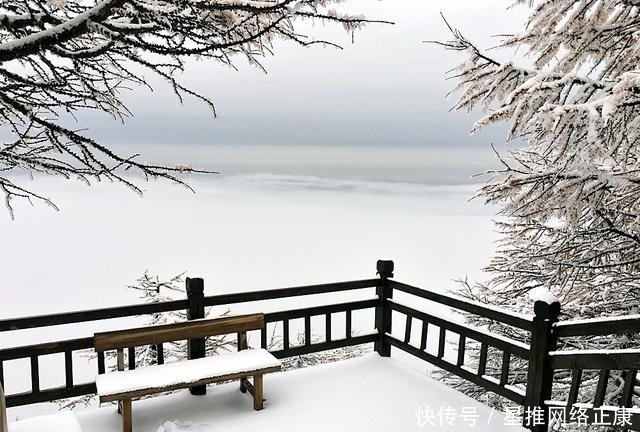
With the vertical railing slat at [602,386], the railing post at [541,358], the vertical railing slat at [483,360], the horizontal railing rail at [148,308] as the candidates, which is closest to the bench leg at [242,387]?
the horizontal railing rail at [148,308]

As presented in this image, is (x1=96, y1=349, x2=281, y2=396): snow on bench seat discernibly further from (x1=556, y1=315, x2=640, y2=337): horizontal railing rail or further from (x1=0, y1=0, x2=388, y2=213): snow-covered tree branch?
(x1=556, y1=315, x2=640, y2=337): horizontal railing rail

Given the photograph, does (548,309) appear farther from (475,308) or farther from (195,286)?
(195,286)

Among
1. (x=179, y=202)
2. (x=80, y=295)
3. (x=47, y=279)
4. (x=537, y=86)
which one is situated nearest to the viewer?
(x=537, y=86)

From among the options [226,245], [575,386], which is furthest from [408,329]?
[226,245]

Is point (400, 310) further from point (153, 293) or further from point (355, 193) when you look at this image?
point (355, 193)

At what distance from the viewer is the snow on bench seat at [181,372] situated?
3727 mm

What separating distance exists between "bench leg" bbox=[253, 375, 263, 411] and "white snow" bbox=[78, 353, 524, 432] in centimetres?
6

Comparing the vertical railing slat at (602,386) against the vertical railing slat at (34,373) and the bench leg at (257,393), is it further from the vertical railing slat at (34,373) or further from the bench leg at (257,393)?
the vertical railing slat at (34,373)

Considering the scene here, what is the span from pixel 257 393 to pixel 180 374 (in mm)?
746

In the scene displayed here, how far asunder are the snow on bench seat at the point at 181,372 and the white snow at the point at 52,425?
0.88 meters

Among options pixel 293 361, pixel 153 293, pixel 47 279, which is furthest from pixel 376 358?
pixel 47 279

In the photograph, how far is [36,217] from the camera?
10669cm

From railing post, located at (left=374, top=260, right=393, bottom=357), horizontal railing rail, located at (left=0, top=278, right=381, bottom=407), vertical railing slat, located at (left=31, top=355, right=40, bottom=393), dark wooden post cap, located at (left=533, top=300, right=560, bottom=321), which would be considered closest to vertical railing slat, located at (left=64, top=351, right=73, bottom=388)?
horizontal railing rail, located at (left=0, top=278, right=381, bottom=407)

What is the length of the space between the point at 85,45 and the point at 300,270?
164 ft
